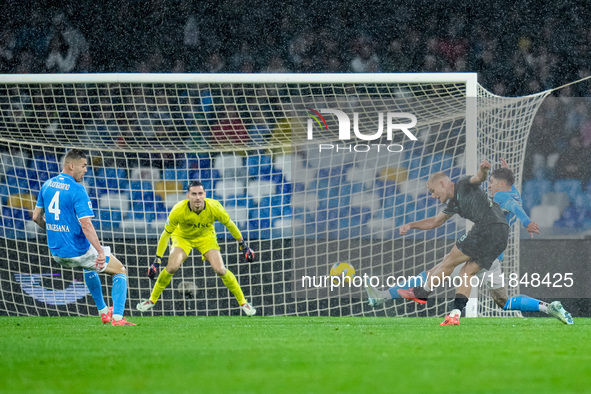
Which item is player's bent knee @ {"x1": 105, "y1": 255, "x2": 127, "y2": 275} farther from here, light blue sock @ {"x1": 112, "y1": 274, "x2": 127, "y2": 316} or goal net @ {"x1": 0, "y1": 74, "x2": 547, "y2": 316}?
goal net @ {"x1": 0, "y1": 74, "x2": 547, "y2": 316}

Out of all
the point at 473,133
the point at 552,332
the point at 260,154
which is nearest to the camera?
the point at 552,332

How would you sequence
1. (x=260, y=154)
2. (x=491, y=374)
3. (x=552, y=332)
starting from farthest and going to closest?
(x=260, y=154), (x=552, y=332), (x=491, y=374)

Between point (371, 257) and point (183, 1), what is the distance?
5.75 meters

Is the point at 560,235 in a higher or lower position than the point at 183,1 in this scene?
lower

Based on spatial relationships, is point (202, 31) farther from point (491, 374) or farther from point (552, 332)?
point (491, 374)

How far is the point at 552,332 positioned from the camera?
5410mm

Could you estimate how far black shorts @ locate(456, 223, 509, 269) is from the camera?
6.89 m

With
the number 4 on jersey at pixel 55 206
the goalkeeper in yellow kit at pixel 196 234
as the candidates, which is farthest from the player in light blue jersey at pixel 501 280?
the number 4 on jersey at pixel 55 206

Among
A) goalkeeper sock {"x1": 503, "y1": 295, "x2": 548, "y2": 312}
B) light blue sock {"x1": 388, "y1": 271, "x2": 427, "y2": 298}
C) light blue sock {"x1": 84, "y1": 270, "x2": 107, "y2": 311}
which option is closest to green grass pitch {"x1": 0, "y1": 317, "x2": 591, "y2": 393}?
light blue sock {"x1": 84, "y1": 270, "x2": 107, "y2": 311}

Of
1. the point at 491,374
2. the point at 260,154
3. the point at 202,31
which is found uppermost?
the point at 202,31

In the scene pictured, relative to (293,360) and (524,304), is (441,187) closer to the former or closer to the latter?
(524,304)

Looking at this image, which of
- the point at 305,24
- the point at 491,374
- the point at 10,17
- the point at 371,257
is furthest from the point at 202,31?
the point at 491,374

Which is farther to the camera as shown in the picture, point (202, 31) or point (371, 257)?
point (202, 31)

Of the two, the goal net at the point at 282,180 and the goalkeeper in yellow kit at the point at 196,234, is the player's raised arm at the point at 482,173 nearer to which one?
the goal net at the point at 282,180
